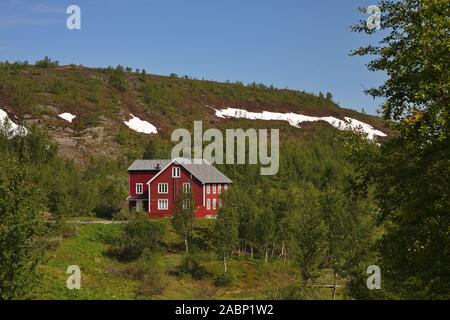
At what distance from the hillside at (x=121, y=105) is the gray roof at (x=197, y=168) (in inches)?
888

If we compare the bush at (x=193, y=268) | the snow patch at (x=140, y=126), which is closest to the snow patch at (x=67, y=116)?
the snow patch at (x=140, y=126)

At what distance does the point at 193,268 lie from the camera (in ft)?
143

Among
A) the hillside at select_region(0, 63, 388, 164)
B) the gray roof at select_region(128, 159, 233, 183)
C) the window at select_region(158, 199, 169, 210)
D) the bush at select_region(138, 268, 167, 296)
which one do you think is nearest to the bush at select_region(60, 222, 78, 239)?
the bush at select_region(138, 268, 167, 296)

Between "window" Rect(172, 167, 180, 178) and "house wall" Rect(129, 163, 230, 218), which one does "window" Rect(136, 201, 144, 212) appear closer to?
"house wall" Rect(129, 163, 230, 218)

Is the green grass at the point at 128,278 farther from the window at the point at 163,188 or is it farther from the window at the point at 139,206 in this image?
the window at the point at 139,206

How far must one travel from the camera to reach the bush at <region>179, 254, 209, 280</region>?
42.8 m

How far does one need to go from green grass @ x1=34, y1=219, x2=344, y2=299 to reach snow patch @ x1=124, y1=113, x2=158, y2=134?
57.6 metres

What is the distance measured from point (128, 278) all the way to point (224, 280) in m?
7.05

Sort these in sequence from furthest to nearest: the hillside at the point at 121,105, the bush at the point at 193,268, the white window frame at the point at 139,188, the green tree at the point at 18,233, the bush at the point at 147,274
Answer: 1. the hillside at the point at 121,105
2. the white window frame at the point at 139,188
3. the bush at the point at 193,268
4. the bush at the point at 147,274
5. the green tree at the point at 18,233

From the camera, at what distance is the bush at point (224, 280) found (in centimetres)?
4188

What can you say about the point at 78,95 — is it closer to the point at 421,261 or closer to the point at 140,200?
the point at 140,200

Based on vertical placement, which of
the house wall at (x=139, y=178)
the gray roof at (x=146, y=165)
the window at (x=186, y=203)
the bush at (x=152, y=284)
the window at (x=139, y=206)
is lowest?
the bush at (x=152, y=284)

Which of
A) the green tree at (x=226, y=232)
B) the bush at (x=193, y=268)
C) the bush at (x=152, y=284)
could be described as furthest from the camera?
the green tree at (x=226, y=232)
